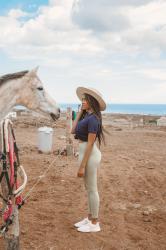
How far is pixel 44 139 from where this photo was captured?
10797 mm

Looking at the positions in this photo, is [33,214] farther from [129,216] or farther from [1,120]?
[1,120]

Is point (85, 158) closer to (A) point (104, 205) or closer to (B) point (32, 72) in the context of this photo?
(B) point (32, 72)

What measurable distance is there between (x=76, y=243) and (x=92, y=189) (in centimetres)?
74

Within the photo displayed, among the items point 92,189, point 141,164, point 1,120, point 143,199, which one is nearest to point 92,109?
point 92,189

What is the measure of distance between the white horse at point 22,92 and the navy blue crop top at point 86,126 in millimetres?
686

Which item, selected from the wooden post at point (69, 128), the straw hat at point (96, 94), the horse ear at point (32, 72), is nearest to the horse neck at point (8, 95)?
the horse ear at point (32, 72)

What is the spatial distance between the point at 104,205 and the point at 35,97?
3033 mm

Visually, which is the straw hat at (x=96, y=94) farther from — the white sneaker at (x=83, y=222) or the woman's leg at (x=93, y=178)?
the white sneaker at (x=83, y=222)

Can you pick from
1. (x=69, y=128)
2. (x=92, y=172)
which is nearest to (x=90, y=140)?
(x=92, y=172)

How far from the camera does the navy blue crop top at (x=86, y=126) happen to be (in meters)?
4.91

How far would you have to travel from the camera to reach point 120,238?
5.19 m

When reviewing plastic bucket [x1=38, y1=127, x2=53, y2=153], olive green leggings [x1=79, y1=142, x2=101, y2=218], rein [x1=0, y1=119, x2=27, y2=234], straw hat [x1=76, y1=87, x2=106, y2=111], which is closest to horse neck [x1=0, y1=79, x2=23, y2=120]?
rein [x1=0, y1=119, x2=27, y2=234]

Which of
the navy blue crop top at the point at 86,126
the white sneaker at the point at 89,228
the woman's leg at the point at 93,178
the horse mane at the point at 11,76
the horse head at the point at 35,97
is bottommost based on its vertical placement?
the white sneaker at the point at 89,228

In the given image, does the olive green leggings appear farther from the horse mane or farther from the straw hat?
the horse mane
